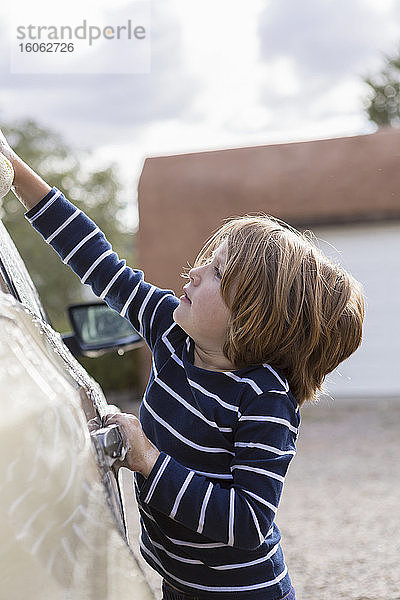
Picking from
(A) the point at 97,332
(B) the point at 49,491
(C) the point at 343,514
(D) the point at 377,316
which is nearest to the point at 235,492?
(B) the point at 49,491

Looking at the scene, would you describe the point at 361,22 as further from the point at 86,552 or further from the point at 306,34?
the point at 86,552

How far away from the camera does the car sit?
2.50 ft

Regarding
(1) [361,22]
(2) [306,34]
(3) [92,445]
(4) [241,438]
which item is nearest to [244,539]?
(4) [241,438]

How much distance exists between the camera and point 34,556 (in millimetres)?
762

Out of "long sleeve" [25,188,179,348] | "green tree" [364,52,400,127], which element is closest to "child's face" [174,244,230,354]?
"long sleeve" [25,188,179,348]

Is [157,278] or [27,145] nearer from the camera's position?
[157,278]

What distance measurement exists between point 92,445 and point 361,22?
24931mm

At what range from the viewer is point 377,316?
11.0m

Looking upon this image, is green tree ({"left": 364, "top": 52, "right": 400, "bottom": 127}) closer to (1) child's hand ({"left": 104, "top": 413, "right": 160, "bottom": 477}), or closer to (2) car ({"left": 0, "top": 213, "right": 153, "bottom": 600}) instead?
(1) child's hand ({"left": 104, "top": 413, "right": 160, "bottom": 477})

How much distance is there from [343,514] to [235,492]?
4.19m

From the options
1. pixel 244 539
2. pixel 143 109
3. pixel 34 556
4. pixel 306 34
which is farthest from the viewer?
pixel 306 34

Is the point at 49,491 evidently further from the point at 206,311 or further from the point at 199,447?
the point at 206,311

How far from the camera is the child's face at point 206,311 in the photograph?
1354 mm

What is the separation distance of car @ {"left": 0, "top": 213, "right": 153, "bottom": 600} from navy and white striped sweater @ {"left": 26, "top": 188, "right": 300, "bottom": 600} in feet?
0.77
